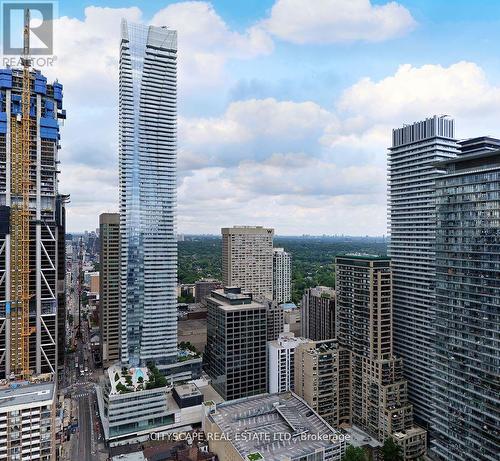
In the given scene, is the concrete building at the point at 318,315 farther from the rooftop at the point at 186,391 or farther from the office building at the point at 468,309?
the office building at the point at 468,309

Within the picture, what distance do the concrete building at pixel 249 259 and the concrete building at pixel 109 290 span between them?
50.0m

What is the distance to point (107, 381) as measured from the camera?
82.5 metres

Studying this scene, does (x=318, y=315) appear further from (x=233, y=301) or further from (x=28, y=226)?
(x=28, y=226)

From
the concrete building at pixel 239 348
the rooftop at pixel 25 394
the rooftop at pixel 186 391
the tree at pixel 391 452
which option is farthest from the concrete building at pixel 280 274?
the rooftop at pixel 25 394

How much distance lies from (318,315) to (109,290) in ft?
208

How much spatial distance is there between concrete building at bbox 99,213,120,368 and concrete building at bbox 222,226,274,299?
50042 mm

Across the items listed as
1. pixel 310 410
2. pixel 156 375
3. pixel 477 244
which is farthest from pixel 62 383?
pixel 477 244

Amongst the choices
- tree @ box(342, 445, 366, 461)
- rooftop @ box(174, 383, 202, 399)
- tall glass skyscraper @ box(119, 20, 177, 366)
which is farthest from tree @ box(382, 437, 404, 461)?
tall glass skyscraper @ box(119, 20, 177, 366)

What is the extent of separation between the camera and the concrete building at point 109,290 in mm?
117625

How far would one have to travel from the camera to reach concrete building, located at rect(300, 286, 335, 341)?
335 feet

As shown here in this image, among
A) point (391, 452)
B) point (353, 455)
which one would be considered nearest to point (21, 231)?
point (353, 455)

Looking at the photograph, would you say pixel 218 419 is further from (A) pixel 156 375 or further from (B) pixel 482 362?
(B) pixel 482 362

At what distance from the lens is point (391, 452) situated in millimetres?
62094

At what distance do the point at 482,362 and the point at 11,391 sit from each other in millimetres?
67264
